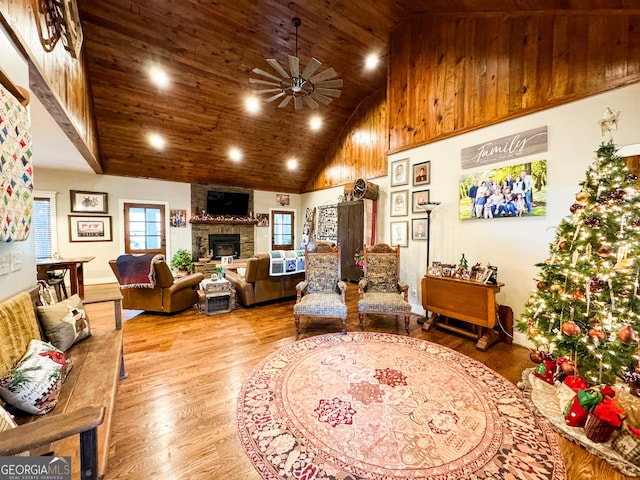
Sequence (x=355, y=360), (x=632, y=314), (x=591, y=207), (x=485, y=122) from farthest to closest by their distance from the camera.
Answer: (x=485, y=122) < (x=355, y=360) < (x=591, y=207) < (x=632, y=314)

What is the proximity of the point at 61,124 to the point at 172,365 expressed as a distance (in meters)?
3.07

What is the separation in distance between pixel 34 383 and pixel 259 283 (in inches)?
123

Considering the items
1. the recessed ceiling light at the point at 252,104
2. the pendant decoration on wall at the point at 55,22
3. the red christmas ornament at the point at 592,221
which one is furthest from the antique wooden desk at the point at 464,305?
the recessed ceiling light at the point at 252,104

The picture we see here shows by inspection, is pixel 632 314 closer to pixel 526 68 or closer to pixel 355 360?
pixel 355 360

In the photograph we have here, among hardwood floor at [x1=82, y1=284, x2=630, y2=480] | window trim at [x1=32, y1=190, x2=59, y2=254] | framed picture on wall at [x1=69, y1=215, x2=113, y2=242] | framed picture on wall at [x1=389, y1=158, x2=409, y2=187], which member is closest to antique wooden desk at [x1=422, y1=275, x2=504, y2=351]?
hardwood floor at [x1=82, y1=284, x2=630, y2=480]

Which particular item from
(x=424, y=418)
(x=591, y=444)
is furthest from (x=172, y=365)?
(x=591, y=444)

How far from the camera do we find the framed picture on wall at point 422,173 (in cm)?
387

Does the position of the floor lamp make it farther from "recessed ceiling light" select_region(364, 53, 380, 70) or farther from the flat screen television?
the flat screen television

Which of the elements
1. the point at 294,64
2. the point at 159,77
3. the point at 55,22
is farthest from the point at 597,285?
the point at 159,77

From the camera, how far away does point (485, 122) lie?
10.6 feet

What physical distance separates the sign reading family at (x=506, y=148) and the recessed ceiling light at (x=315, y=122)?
377cm

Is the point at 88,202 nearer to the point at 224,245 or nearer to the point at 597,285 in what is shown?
the point at 224,245

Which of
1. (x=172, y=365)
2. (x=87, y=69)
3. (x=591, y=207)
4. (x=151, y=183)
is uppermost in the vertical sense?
(x=87, y=69)

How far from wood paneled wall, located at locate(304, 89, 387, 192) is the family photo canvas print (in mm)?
2370
